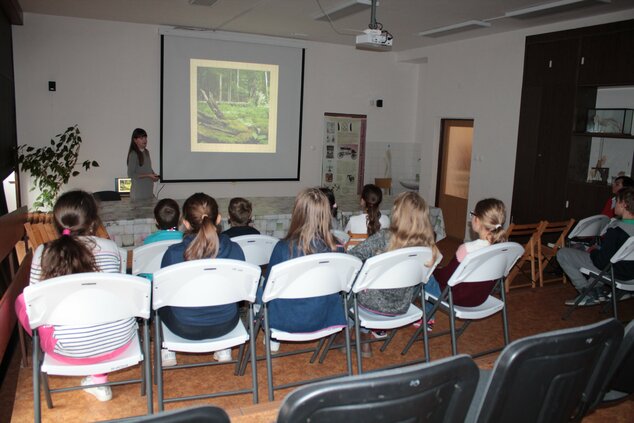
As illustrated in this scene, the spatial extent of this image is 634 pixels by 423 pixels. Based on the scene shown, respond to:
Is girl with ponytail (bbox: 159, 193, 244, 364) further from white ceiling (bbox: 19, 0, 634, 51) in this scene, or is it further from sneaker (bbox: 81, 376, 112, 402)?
white ceiling (bbox: 19, 0, 634, 51)

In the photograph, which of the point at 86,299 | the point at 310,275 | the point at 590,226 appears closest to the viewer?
the point at 86,299

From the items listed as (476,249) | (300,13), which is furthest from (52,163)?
(476,249)

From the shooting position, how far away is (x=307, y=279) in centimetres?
245

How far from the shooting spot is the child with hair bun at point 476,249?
3.03 metres

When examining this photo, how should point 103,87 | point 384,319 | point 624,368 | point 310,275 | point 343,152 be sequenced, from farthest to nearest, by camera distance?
point 343,152, point 103,87, point 384,319, point 310,275, point 624,368

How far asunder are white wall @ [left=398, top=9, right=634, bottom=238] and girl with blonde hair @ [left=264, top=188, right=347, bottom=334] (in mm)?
4874

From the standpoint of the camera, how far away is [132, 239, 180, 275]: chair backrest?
2764 mm

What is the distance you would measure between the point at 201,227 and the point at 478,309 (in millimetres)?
1678

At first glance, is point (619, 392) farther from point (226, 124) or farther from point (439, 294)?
point (226, 124)

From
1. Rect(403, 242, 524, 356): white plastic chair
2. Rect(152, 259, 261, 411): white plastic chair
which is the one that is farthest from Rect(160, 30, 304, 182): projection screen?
Rect(152, 259, 261, 411): white plastic chair

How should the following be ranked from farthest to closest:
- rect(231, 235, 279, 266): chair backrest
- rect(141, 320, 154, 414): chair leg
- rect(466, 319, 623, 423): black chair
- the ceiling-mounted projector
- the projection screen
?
the projection screen → the ceiling-mounted projector → rect(231, 235, 279, 266): chair backrest → rect(141, 320, 154, 414): chair leg → rect(466, 319, 623, 423): black chair

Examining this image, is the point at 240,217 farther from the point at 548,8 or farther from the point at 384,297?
the point at 548,8

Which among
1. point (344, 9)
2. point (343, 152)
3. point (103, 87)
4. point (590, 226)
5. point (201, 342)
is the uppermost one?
point (344, 9)

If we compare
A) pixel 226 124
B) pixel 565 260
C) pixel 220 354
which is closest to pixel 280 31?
pixel 226 124
